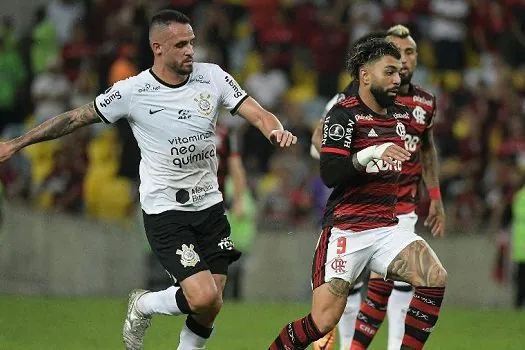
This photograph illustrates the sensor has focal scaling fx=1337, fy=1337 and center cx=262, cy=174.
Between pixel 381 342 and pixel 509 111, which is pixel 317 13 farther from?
pixel 381 342

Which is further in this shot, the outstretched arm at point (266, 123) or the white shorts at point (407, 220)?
the white shorts at point (407, 220)

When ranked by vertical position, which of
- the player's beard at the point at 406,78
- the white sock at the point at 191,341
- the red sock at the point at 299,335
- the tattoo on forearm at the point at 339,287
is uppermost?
the player's beard at the point at 406,78

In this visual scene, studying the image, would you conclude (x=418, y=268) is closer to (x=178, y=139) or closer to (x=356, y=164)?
(x=356, y=164)

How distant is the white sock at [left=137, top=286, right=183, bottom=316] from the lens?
9.80 meters

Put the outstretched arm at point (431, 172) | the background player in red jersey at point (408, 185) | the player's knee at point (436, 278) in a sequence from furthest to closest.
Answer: the outstretched arm at point (431, 172)
the background player in red jersey at point (408, 185)
the player's knee at point (436, 278)

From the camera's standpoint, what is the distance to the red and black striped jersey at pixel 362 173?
9.16m

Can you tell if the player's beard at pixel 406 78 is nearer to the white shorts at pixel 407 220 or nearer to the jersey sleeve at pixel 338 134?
the white shorts at pixel 407 220

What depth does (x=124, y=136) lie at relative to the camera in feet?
65.0

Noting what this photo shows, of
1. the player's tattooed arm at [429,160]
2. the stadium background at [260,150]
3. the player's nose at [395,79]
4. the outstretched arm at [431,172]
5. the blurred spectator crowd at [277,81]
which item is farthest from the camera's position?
the blurred spectator crowd at [277,81]

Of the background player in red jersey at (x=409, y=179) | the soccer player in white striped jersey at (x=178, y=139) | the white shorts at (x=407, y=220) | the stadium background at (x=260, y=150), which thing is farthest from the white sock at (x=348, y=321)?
the stadium background at (x=260, y=150)

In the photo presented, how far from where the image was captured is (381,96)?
9328 mm

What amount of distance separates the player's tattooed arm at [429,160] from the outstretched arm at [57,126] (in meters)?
2.96

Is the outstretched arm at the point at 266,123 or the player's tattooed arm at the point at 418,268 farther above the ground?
the outstretched arm at the point at 266,123

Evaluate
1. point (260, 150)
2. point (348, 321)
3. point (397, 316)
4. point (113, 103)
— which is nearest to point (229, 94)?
point (113, 103)
